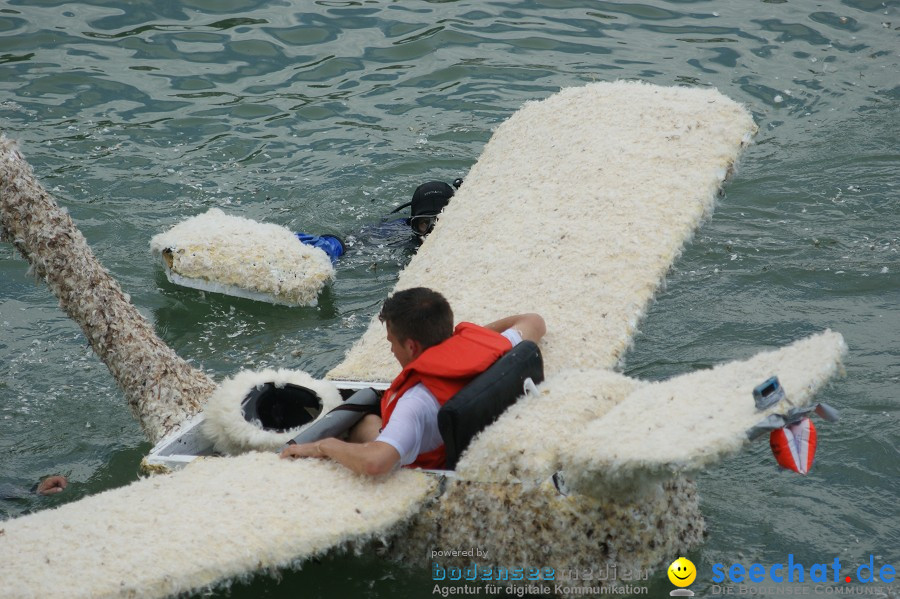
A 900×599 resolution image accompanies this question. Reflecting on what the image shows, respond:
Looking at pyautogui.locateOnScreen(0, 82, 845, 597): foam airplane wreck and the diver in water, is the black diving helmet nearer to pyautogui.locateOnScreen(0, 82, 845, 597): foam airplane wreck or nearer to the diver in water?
pyautogui.locateOnScreen(0, 82, 845, 597): foam airplane wreck

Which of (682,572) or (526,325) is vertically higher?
(526,325)

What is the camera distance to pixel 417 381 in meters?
3.68

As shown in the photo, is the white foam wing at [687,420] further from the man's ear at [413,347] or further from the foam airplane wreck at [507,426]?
the man's ear at [413,347]

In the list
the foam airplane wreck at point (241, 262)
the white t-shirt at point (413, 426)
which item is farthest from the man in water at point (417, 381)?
the foam airplane wreck at point (241, 262)

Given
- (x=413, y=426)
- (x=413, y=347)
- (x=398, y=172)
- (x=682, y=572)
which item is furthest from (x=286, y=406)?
(x=398, y=172)

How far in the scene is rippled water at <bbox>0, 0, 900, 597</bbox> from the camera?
182 inches

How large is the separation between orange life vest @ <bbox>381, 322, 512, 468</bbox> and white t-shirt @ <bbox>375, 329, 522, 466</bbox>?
28 millimetres

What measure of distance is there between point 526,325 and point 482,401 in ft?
2.44

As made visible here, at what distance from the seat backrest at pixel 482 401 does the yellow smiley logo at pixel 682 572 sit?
83 centimetres

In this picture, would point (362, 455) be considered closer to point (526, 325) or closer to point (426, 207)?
point (526, 325)

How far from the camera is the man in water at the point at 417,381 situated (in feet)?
11.5

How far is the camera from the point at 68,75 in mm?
9398

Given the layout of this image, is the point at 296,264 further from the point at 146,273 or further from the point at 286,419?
the point at 286,419

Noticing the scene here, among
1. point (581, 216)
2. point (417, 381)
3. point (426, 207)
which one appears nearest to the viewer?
point (417, 381)
